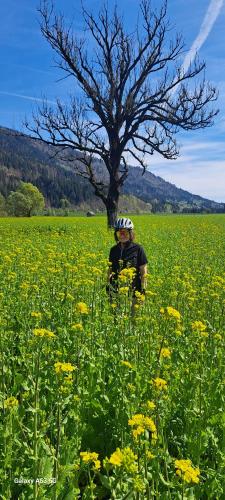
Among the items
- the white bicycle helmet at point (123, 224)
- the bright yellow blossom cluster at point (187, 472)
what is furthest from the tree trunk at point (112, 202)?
the bright yellow blossom cluster at point (187, 472)

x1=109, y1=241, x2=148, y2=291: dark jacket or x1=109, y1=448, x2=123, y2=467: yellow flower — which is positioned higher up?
x1=109, y1=241, x2=148, y2=291: dark jacket

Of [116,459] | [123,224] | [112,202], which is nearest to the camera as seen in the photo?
[116,459]

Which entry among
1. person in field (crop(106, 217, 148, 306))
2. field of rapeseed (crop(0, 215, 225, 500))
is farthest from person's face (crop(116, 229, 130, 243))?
field of rapeseed (crop(0, 215, 225, 500))

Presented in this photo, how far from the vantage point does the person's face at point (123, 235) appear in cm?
683

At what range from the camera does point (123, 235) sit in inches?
271

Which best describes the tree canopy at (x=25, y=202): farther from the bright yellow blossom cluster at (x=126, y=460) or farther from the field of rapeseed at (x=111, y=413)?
the bright yellow blossom cluster at (x=126, y=460)

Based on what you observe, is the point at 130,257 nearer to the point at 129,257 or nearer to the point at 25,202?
the point at 129,257

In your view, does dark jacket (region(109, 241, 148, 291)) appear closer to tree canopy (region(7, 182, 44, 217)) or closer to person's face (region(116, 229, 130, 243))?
person's face (region(116, 229, 130, 243))

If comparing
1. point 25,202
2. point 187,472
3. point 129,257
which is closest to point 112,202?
point 129,257

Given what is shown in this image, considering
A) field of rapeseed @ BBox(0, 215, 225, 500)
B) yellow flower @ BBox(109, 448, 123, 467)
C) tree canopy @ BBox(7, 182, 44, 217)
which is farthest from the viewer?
tree canopy @ BBox(7, 182, 44, 217)

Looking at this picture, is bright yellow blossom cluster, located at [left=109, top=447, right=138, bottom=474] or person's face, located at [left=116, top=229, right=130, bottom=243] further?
person's face, located at [left=116, top=229, right=130, bottom=243]

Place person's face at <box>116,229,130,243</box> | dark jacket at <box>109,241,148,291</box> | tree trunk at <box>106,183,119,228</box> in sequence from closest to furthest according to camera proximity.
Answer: person's face at <box>116,229,130,243</box>
dark jacket at <box>109,241,148,291</box>
tree trunk at <box>106,183,119,228</box>

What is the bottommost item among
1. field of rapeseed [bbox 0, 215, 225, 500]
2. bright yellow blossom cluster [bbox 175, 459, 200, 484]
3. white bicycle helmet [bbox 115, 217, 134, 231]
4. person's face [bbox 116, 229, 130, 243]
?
field of rapeseed [bbox 0, 215, 225, 500]

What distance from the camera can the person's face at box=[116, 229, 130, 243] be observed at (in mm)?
6828
